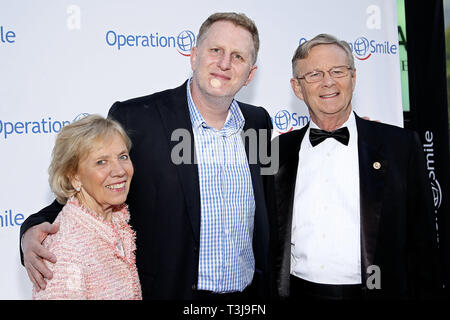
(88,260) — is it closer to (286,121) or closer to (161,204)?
(161,204)

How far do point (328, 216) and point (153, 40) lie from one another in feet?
7.64

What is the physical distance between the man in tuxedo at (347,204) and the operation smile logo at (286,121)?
1.49 metres

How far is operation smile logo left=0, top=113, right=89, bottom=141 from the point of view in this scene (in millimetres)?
3223

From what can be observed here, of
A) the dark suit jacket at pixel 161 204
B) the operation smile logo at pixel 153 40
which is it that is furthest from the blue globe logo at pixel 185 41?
the dark suit jacket at pixel 161 204

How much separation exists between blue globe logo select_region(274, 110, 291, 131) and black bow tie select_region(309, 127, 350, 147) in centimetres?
151

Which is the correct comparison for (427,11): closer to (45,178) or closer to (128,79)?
(128,79)

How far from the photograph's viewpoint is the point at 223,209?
7.10 ft

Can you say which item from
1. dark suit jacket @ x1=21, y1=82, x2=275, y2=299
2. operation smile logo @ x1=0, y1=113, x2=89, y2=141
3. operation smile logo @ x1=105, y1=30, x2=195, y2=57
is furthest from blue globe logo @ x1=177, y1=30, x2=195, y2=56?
dark suit jacket @ x1=21, y1=82, x2=275, y2=299

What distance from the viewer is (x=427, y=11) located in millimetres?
4297

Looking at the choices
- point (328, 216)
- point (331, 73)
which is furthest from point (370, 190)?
point (331, 73)

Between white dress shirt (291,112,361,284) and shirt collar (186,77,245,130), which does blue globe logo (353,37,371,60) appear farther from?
shirt collar (186,77,245,130)

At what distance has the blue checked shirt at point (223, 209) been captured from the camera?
83.4 inches

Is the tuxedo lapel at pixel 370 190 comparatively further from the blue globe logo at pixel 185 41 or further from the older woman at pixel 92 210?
the blue globe logo at pixel 185 41

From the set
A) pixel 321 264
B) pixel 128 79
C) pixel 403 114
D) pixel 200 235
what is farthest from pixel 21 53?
pixel 403 114
